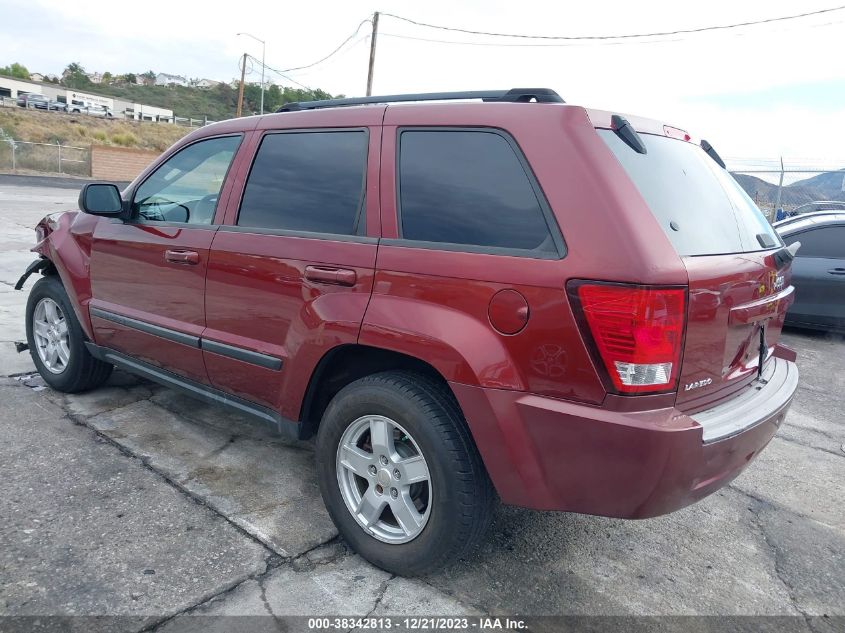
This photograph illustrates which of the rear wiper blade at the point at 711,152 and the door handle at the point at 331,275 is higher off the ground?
the rear wiper blade at the point at 711,152

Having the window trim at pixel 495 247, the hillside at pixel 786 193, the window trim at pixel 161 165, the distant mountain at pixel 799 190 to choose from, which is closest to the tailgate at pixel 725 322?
the window trim at pixel 495 247

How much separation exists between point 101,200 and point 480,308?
2.61 metres

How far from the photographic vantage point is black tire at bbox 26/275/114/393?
14.4ft

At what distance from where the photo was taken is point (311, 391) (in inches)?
118

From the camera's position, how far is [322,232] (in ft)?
9.77

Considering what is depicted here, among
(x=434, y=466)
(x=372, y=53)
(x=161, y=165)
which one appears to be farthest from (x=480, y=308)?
(x=372, y=53)

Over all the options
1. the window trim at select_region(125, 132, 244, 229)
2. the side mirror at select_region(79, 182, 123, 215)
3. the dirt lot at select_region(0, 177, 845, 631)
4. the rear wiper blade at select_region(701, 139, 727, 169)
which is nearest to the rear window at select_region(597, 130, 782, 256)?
the rear wiper blade at select_region(701, 139, 727, 169)

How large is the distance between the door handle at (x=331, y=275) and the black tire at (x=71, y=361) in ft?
7.44

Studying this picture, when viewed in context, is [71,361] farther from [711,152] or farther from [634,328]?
[711,152]

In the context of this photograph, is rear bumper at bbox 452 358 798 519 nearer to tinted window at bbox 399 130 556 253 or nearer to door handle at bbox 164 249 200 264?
tinted window at bbox 399 130 556 253

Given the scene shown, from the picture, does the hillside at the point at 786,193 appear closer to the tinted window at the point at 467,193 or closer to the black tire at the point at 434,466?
the tinted window at the point at 467,193

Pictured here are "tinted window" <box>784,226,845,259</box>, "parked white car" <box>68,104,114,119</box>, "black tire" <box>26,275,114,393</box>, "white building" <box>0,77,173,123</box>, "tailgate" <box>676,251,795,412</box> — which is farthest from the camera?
"white building" <box>0,77,173,123</box>

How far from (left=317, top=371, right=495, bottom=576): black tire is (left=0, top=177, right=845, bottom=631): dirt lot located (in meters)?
0.13

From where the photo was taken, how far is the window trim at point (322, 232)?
9.34ft
